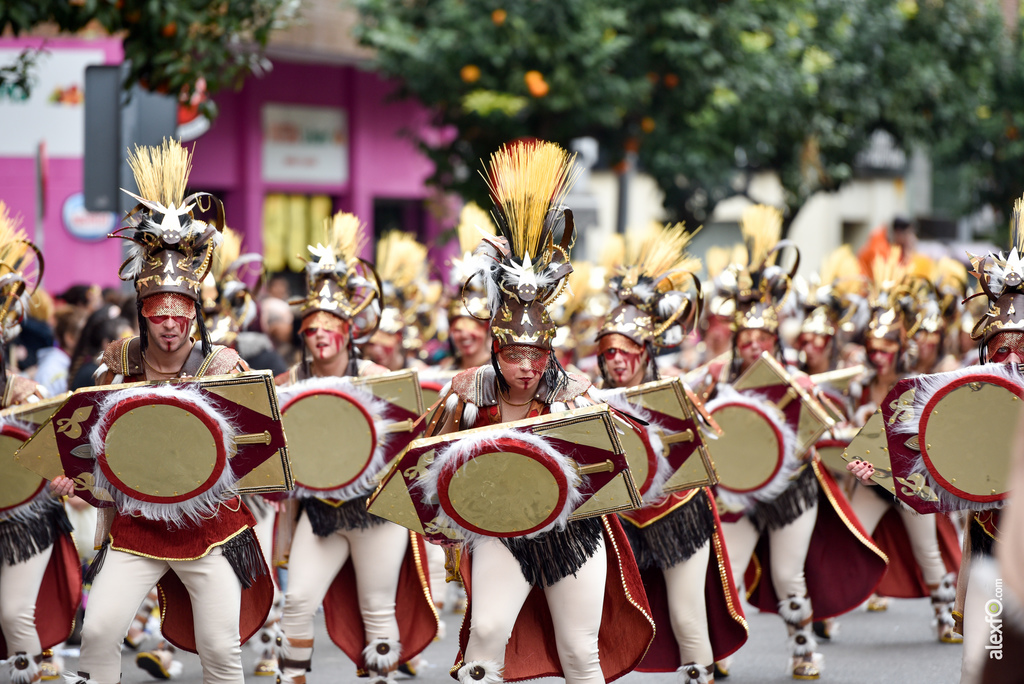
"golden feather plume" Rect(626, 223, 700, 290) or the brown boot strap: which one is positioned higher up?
"golden feather plume" Rect(626, 223, 700, 290)

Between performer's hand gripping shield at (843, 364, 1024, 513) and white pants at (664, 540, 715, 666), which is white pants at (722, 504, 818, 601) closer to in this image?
white pants at (664, 540, 715, 666)

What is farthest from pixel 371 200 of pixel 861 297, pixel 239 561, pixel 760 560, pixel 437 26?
pixel 239 561

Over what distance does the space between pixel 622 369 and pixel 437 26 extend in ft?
25.5

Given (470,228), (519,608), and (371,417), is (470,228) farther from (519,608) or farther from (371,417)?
(519,608)

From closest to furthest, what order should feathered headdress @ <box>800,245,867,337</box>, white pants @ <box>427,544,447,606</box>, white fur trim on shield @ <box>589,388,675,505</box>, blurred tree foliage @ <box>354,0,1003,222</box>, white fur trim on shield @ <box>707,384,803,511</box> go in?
white fur trim on shield @ <box>589,388,675,505</box> < white fur trim on shield @ <box>707,384,803,511</box> < white pants @ <box>427,544,447,606</box> < feathered headdress @ <box>800,245,867,337</box> < blurred tree foliage @ <box>354,0,1003,222</box>

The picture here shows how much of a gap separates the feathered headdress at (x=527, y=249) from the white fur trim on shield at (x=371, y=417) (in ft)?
4.61

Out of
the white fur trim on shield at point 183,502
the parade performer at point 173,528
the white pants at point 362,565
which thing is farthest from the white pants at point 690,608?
the white fur trim on shield at point 183,502

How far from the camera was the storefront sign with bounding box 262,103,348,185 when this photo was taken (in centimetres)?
1734

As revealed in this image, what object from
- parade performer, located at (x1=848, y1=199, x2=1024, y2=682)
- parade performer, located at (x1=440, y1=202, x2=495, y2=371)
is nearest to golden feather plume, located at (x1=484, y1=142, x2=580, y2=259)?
parade performer, located at (x1=848, y1=199, x2=1024, y2=682)

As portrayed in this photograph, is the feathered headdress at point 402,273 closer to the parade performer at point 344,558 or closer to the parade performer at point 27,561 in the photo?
the parade performer at point 344,558

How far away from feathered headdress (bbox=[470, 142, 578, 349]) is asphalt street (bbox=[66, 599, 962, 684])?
9.13ft

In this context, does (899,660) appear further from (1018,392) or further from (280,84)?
(280,84)

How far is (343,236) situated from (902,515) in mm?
3716

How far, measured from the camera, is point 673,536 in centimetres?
647
